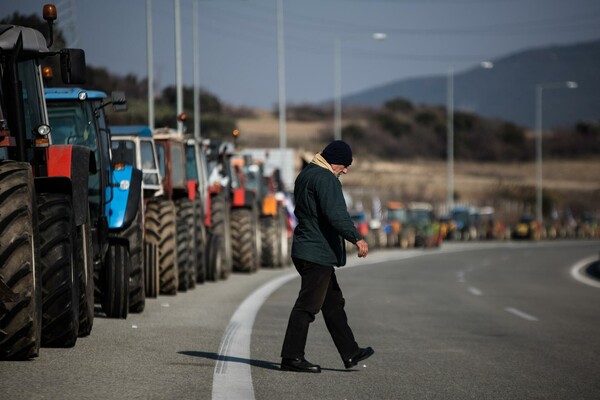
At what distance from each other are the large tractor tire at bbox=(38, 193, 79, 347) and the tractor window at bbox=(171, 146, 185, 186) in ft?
37.1

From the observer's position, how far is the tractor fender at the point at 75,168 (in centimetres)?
1189

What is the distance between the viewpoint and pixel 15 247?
977cm

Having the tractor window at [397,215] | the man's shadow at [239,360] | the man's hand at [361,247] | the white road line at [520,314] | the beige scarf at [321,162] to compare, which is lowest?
the tractor window at [397,215]

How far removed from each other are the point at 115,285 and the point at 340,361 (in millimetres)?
4000

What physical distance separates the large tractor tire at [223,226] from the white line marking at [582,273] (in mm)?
8560

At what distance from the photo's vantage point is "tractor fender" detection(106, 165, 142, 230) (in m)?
15.4

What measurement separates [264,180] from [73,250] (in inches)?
854

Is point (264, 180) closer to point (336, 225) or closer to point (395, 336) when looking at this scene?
point (395, 336)

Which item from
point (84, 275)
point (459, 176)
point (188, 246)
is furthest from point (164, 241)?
point (459, 176)

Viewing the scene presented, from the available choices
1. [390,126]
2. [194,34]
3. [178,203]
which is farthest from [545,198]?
[178,203]

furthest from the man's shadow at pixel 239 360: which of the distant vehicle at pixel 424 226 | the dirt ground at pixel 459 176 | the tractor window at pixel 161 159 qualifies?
the dirt ground at pixel 459 176

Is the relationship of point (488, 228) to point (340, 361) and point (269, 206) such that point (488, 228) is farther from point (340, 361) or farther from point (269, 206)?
point (340, 361)

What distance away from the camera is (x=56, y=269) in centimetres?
1095

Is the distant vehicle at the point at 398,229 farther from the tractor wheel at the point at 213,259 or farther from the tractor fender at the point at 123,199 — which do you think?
the tractor fender at the point at 123,199
